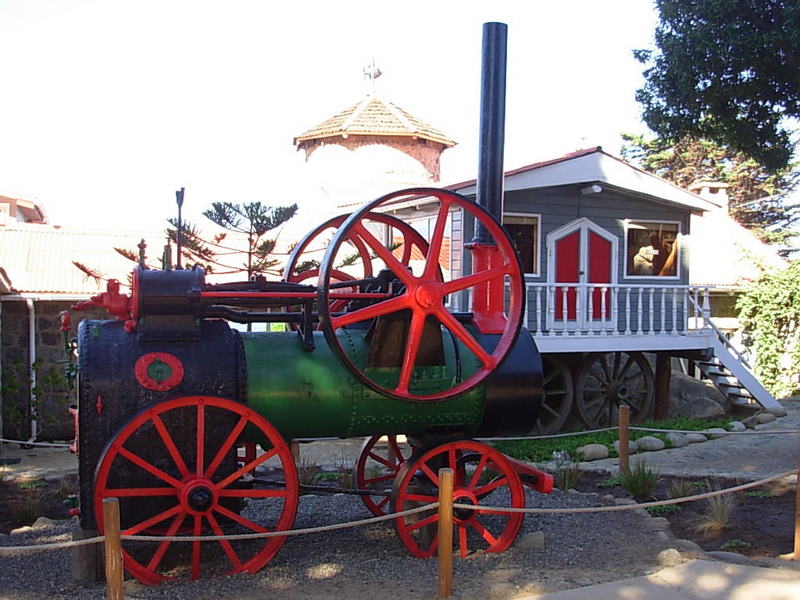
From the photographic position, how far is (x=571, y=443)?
421 inches

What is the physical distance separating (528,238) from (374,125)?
796 centimetres

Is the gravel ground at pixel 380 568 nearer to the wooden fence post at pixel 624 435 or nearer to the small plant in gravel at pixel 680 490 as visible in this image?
the small plant in gravel at pixel 680 490

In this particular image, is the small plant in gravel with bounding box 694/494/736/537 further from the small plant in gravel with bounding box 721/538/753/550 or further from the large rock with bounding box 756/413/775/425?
the large rock with bounding box 756/413/775/425

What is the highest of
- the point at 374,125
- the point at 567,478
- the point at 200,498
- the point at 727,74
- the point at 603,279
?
the point at 374,125

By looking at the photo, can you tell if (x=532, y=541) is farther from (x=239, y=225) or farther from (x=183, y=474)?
(x=239, y=225)

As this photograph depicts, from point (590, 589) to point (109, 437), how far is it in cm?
298

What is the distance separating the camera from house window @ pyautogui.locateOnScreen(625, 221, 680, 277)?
1366 centimetres

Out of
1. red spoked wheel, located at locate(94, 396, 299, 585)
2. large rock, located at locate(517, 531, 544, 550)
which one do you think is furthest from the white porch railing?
red spoked wheel, located at locate(94, 396, 299, 585)

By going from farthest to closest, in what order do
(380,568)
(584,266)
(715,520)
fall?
(584,266)
(715,520)
(380,568)

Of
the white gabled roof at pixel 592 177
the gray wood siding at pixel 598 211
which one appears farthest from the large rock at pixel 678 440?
the white gabled roof at pixel 592 177

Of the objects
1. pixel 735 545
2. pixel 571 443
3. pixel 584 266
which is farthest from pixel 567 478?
pixel 584 266

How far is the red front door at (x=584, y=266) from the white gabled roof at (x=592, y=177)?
83 centimetres

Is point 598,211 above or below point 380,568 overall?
above

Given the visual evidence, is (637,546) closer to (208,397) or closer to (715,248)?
(208,397)
